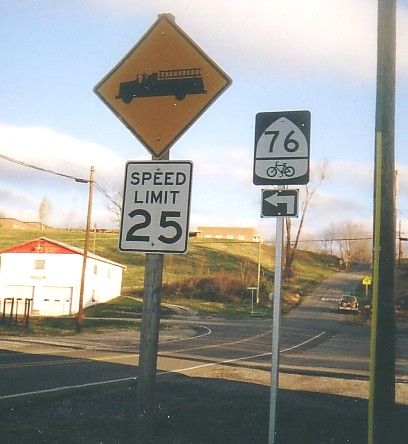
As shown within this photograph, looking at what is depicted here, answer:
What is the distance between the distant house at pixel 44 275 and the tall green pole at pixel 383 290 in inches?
1788

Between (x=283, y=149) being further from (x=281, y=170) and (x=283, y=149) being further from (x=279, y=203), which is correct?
(x=279, y=203)

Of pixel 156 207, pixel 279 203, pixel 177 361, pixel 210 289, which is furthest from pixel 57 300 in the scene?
pixel 156 207

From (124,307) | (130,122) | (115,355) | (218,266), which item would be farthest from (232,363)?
(218,266)

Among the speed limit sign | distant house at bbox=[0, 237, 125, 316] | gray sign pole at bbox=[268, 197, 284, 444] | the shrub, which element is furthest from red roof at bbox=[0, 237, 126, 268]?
the speed limit sign

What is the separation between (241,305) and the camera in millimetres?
60312

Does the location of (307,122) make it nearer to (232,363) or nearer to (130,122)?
(130,122)

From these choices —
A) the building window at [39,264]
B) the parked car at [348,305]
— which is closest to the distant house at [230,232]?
the parked car at [348,305]

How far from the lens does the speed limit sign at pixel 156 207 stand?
12.4 ft

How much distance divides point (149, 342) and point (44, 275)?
47073 millimetres

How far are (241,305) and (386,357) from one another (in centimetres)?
5658

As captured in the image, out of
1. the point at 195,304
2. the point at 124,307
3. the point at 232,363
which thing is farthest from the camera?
the point at 195,304

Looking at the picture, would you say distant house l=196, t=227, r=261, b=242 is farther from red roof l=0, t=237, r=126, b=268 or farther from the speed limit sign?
the speed limit sign

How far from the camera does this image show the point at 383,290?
173 inches

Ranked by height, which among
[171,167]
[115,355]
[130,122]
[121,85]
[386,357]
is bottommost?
[115,355]
